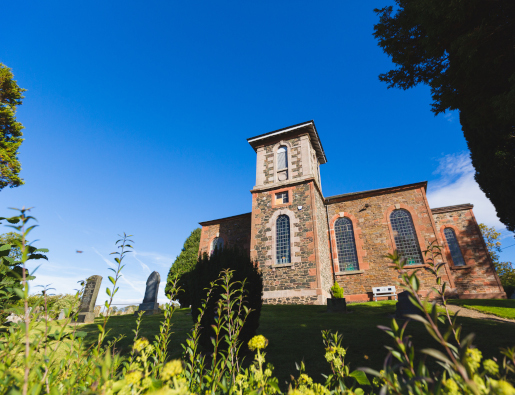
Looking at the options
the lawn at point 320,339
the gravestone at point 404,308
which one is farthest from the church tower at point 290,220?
the gravestone at point 404,308

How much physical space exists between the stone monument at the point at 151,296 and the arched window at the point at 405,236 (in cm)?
1542

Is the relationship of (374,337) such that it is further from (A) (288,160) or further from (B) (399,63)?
(A) (288,160)

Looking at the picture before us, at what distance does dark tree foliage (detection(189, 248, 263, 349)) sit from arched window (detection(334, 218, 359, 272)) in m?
11.3

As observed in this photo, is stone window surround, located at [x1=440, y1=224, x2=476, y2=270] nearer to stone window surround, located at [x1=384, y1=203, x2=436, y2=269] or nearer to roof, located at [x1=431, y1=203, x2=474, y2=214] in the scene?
roof, located at [x1=431, y1=203, x2=474, y2=214]

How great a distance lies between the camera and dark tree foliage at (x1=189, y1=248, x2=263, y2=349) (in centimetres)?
546

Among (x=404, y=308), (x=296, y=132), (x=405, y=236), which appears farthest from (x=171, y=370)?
(x=296, y=132)

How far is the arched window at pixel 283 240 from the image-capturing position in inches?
578

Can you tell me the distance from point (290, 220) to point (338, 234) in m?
4.03

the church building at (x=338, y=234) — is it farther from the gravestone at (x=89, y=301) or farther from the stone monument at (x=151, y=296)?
the gravestone at (x=89, y=301)

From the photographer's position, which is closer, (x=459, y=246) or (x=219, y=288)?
(x=219, y=288)

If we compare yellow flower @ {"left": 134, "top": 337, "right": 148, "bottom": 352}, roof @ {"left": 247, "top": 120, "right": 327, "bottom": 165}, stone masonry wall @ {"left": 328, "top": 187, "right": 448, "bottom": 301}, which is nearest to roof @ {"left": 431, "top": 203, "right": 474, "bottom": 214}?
stone masonry wall @ {"left": 328, "top": 187, "right": 448, "bottom": 301}

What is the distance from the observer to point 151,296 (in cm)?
1572

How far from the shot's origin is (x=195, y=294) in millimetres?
6062

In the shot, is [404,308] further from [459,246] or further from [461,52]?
[459,246]
